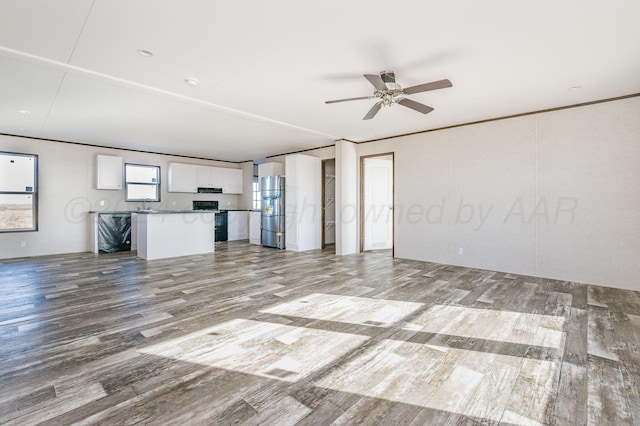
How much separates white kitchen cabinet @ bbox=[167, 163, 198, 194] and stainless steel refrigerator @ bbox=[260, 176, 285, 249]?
2116 millimetres

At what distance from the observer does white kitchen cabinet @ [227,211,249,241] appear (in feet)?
30.1

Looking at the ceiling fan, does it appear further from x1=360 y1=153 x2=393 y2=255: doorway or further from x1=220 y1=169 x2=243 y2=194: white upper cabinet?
x1=220 y1=169 x2=243 y2=194: white upper cabinet

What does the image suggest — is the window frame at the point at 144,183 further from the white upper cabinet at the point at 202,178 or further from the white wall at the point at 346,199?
the white wall at the point at 346,199

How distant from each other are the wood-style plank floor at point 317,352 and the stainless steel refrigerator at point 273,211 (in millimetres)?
3360

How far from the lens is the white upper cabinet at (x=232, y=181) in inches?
367

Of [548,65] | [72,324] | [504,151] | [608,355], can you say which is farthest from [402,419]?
[504,151]

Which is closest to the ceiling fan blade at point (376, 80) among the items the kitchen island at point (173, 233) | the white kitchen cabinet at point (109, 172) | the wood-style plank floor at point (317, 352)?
the wood-style plank floor at point (317, 352)

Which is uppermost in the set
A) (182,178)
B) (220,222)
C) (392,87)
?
(392,87)

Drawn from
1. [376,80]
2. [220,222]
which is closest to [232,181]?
[220,222]

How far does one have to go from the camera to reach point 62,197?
668cm

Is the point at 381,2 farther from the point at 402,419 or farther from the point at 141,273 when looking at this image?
the point at 141,273

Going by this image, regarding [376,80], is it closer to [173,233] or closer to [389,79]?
[389,79]

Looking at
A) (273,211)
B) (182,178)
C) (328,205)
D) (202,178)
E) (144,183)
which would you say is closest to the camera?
(273,211)

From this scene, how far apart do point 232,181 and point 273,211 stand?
2.54 meters
